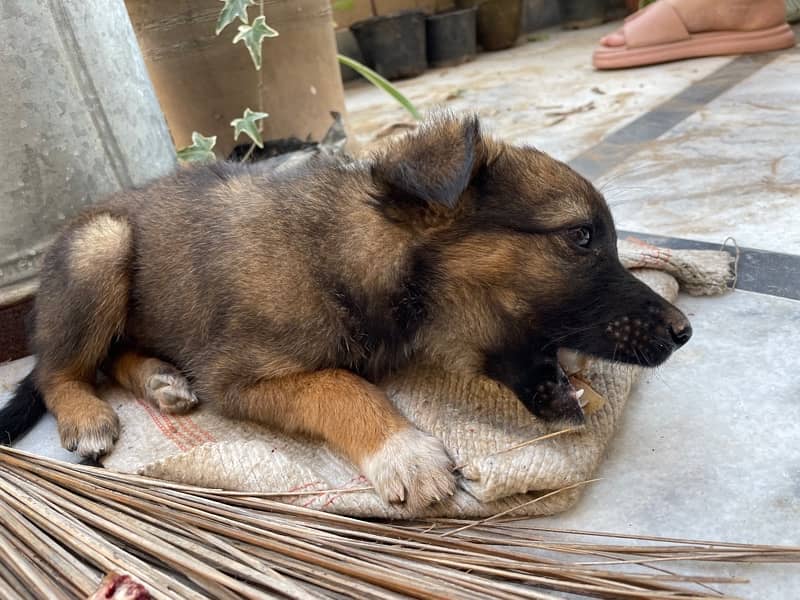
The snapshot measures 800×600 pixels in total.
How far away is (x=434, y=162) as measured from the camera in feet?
6.34

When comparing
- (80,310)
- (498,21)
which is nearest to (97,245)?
(80,310)

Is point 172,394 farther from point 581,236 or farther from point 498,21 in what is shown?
point 498,21

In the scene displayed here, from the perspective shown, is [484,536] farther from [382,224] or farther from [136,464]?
[136,464]

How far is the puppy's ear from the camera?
187 cm

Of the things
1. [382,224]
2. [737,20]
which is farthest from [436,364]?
[737,20]

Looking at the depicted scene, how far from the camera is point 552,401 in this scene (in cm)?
203

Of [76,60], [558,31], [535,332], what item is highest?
[76,60]

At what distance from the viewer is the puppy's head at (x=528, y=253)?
1934mm

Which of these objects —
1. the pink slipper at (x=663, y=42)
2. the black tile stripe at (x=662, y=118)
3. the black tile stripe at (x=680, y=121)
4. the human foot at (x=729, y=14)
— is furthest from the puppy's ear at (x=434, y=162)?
the human foot at (x=729, y=14)

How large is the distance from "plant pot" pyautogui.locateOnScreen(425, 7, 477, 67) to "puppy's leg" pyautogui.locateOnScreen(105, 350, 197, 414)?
7952 mm

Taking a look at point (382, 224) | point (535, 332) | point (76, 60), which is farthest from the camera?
point (76, 60)

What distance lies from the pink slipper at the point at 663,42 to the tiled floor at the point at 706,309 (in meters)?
0.21

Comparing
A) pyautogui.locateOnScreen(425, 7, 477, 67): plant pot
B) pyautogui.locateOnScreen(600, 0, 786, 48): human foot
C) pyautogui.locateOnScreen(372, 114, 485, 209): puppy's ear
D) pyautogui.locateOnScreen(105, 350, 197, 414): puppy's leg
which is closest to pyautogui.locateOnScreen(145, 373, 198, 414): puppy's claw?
pyautogui.locateOnScreen(105, 350, 197, 414): puppy's leg

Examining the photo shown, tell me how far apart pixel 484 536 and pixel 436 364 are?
706 mm
